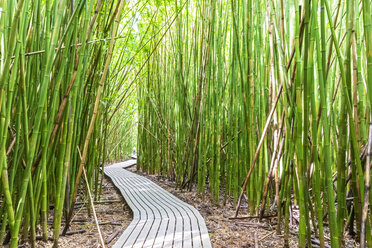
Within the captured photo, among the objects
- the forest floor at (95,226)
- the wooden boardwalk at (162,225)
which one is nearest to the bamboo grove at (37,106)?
the forest floor at (95,226)

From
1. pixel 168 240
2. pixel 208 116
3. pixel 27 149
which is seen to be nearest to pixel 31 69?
pixel 27 149

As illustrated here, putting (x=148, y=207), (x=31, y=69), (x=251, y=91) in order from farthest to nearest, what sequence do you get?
(x=148, y=207) < (x=251, y=91) < (x=31, y=69)

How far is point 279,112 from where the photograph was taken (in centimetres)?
135

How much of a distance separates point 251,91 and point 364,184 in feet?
2.47

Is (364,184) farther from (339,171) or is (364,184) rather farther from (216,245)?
(216,245)

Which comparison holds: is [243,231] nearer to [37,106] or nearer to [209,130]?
[209,130]

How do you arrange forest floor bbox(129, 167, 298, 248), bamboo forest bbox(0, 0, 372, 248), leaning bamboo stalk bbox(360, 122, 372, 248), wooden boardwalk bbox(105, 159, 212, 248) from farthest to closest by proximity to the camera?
1. forest floor bbox(129, 167, 298, 248)
2. wooden boardwalk bbox(105, 159, 212, 248)
3. bamboo forest bbox(0, 0, 372, 248)
4. leaning bamboo stalk bbox(360, 122, 372, 248)

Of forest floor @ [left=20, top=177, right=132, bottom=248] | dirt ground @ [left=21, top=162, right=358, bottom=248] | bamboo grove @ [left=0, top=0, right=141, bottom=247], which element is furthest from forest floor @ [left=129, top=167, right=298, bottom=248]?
bamboo grove @ [left=0, top=0, right=141, bottom=247]

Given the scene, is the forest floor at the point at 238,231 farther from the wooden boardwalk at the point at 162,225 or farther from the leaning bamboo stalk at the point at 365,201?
the leaning bamboo stalk at the point at 365,201

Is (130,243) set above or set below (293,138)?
below

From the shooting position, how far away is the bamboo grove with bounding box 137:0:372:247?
34.3 inches

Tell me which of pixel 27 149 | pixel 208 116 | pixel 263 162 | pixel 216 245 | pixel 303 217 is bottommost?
pixel 216 245

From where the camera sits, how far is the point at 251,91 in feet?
4.82

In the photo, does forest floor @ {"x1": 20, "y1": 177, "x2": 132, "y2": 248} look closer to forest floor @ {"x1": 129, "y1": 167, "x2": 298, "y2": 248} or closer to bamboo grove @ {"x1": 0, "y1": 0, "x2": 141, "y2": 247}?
bamboo grove @ {"x1": 0, "y1": 0, "x2": 141, "y2": 247}
